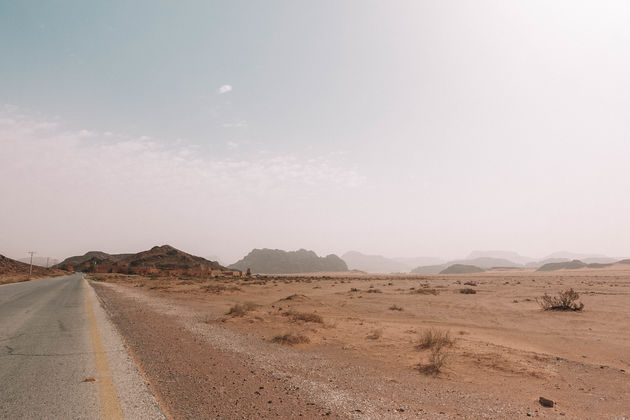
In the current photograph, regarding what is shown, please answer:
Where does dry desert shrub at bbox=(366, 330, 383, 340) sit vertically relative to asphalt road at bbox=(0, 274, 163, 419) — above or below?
below

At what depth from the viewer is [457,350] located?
29.6 feet

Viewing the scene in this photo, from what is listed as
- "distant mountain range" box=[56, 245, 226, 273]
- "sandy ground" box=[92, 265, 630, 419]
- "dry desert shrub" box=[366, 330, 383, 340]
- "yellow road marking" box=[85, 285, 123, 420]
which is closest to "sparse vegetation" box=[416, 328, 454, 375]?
"sandy ground" box=[92, 265, 630, 419]

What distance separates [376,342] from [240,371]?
491cm

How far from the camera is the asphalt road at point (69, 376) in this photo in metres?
4.37

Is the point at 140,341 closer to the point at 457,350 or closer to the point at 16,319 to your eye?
the point at 16,319

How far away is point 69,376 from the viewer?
5.81 metres

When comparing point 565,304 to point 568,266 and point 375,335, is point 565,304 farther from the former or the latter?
point 568,266

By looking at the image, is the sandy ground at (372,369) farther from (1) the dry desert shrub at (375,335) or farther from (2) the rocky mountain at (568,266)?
(2) the rocky mountain at (568,266)

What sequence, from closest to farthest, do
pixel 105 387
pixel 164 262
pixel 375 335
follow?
pixel 105 387, pixel 375 335, pixel 164 262

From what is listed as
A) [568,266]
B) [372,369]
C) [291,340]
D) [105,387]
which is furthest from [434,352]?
[568,266]

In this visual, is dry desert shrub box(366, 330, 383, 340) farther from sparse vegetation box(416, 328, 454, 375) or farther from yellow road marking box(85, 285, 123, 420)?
yellow road marking box(85, 285, 123, 420)

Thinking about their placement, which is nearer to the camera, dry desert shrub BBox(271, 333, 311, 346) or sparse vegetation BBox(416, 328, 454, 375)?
sparse vegetation BBox(416, 328, 454, 375)

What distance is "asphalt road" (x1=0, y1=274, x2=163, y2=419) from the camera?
4367 mm

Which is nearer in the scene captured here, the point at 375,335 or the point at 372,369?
the point at 372,369
